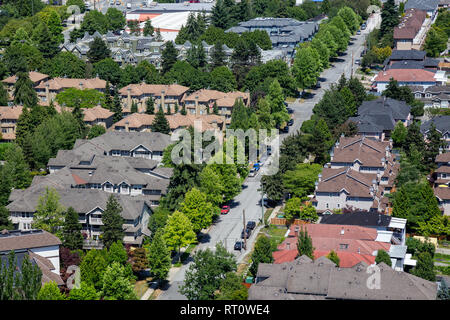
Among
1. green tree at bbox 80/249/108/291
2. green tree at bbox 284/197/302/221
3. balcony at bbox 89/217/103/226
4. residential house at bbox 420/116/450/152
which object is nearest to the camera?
green tree at bbox 80/249/108/291

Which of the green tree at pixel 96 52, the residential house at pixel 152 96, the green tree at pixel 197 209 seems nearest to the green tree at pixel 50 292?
the green tree at pixel 197 209

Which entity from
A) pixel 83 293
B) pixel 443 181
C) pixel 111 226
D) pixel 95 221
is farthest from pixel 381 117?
pixel 83 293

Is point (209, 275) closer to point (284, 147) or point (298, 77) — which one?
point (284, 147)

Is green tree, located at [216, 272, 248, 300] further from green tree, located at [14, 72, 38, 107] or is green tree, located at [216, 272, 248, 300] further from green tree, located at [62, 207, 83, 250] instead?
green tree, located at [14, 72, 38, 107]

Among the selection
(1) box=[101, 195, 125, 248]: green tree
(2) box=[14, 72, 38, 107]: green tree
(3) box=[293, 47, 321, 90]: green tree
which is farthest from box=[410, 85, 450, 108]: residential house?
(1) box=[101, 195, 125, 248]: green tree

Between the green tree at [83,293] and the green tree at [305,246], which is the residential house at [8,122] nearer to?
the green tree at [83,293]

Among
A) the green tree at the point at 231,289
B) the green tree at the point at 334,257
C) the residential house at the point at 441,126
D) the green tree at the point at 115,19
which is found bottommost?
the green tree at the point at 231,289

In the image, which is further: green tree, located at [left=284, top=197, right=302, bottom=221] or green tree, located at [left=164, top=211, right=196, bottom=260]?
green tree, located at [left=284, top=197, right=302, bottom=221]

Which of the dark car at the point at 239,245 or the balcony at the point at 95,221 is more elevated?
the balcony at the point at 95,221
